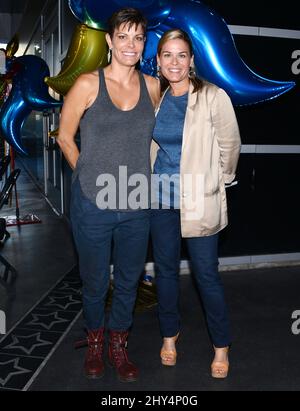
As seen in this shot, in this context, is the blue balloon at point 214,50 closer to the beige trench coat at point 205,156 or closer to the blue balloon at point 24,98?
the beige trench coat at point 205,156

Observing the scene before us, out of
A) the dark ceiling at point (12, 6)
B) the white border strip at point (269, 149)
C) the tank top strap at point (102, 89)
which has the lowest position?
the white border strip at point (269, 149)

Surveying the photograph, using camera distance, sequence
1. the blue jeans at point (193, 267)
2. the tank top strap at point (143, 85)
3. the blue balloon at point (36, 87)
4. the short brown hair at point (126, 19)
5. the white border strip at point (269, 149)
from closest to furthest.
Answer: the short brown hair at point (126, 19)
the tank top strap at point (143, 85)
the blue jeans at point (193, 267)
the blue balloon at point (36, 87)
the white border strip at point (269, 149)

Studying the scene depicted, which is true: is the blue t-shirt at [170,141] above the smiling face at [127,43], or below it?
below

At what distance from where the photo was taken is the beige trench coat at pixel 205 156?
197 centimetres

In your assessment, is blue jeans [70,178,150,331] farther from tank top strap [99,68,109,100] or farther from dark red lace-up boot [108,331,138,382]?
tank top strap [99,68,109,100]

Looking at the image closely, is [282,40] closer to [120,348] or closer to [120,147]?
[120,147]

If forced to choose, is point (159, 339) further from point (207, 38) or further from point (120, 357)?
point (207, 38)

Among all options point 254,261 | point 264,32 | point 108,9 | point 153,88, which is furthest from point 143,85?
point 254,261

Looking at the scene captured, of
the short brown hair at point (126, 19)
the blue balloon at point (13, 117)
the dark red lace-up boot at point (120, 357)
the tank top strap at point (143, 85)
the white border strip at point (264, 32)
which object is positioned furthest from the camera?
the white border strip at point (264, 32)

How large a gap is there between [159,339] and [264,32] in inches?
99.3

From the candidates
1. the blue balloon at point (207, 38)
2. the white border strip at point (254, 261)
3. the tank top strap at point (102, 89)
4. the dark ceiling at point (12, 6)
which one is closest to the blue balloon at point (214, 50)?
the blue balloon at point (207, 38)

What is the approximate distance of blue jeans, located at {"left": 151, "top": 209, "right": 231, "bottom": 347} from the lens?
2086 mm

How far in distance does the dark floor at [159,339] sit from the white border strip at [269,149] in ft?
3.24

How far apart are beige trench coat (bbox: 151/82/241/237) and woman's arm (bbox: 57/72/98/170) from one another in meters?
0.36
